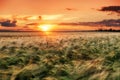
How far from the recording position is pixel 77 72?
146 inches

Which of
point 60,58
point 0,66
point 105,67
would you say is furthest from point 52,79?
point 60,58

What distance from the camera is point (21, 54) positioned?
17.5 ft

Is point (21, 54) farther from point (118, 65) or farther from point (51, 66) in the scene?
point (118, 65)

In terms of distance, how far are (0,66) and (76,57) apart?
4.39 feet

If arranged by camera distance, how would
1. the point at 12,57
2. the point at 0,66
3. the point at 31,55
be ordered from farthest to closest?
the point at 31,55, the point at 12,57, the point at 0,66

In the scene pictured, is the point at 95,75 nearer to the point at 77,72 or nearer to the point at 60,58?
the point at 77,72

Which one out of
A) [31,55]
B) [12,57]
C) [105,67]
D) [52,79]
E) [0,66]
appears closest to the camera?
[52,79]

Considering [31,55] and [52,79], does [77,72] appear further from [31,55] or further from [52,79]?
[31,55]

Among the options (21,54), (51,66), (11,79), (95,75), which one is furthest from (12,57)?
(95,75)

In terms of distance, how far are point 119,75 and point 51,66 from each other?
3.10 feet

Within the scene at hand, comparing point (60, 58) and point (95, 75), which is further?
point (60, 58)

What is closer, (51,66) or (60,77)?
(60,77)

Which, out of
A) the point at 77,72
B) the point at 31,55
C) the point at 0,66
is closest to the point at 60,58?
the point at 31,55

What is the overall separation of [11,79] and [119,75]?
99 centimetres
